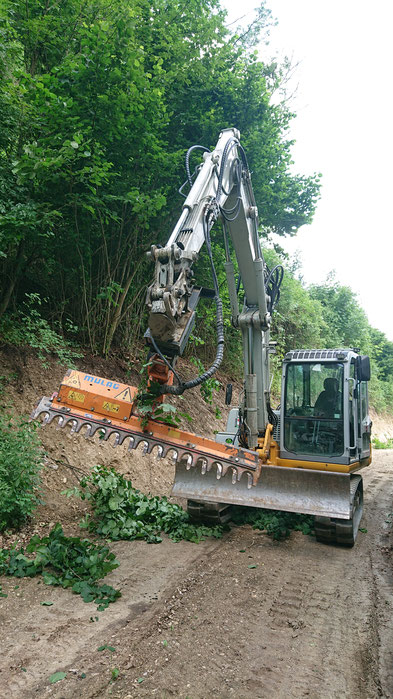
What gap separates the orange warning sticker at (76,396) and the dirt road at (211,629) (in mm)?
1639

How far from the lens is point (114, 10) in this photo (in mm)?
6617

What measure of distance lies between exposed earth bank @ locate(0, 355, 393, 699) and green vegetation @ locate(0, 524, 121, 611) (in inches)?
4.0

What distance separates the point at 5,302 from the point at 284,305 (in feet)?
47.1

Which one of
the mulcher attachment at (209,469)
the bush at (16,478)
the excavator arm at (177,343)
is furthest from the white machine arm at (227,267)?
the bush at (16,478)

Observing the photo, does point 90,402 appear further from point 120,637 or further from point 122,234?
point 122,234

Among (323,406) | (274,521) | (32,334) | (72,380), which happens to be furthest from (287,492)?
(32,334)

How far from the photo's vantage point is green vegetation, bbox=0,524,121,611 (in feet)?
12.9

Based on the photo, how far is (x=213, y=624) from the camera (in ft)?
11.5

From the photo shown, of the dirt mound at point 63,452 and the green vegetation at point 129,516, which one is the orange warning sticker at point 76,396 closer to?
the dirt mound at point 63,452

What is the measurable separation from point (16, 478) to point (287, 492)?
311 centimetres

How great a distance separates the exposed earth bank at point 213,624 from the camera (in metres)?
2.78

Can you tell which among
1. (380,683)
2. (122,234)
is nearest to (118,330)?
(122,234)

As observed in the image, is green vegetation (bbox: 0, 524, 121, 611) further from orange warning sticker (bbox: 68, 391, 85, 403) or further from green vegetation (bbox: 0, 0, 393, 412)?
green vegetation (bbox: 0, 0, 393, 412)

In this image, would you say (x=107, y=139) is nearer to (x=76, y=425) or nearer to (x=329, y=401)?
(x=76, y=425)
